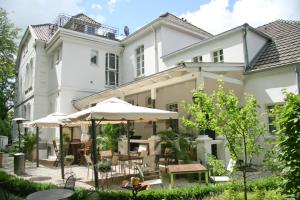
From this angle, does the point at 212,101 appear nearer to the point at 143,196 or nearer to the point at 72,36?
the point at 143,196

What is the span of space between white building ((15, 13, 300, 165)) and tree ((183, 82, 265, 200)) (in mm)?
4684

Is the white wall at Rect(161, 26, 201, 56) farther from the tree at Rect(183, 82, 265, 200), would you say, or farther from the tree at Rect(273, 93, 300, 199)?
the tree at Rect(273, 93, 300, 199)

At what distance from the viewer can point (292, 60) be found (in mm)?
12297

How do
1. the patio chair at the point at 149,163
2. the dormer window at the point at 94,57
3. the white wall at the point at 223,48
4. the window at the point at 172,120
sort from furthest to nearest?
the dormer window at the point at 94,57 → the window at the point at 172,120 → the white wall at the point at 223,48 → the patio chair at the point at 149,163

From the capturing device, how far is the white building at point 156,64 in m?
12.7

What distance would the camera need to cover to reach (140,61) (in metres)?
21.8

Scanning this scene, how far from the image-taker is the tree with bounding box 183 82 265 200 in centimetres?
582

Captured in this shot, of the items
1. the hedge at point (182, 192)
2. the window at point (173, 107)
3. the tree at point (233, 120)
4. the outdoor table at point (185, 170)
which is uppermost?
the window at point (173, 107)

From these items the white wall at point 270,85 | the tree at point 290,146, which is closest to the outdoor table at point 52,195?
the tree at point 290,146

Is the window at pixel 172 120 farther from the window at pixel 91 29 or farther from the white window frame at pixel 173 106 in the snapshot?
the window at pixel 91 29

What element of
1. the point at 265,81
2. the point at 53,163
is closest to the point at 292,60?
the point at 265,81

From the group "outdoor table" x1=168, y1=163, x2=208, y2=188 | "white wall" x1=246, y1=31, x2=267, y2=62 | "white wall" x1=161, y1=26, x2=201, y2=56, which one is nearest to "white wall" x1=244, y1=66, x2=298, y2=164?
"white wall" x1=246, y1=31, x2=267, y2=62

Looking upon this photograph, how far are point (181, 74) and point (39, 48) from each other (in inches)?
641

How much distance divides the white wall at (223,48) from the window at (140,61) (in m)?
3.74
